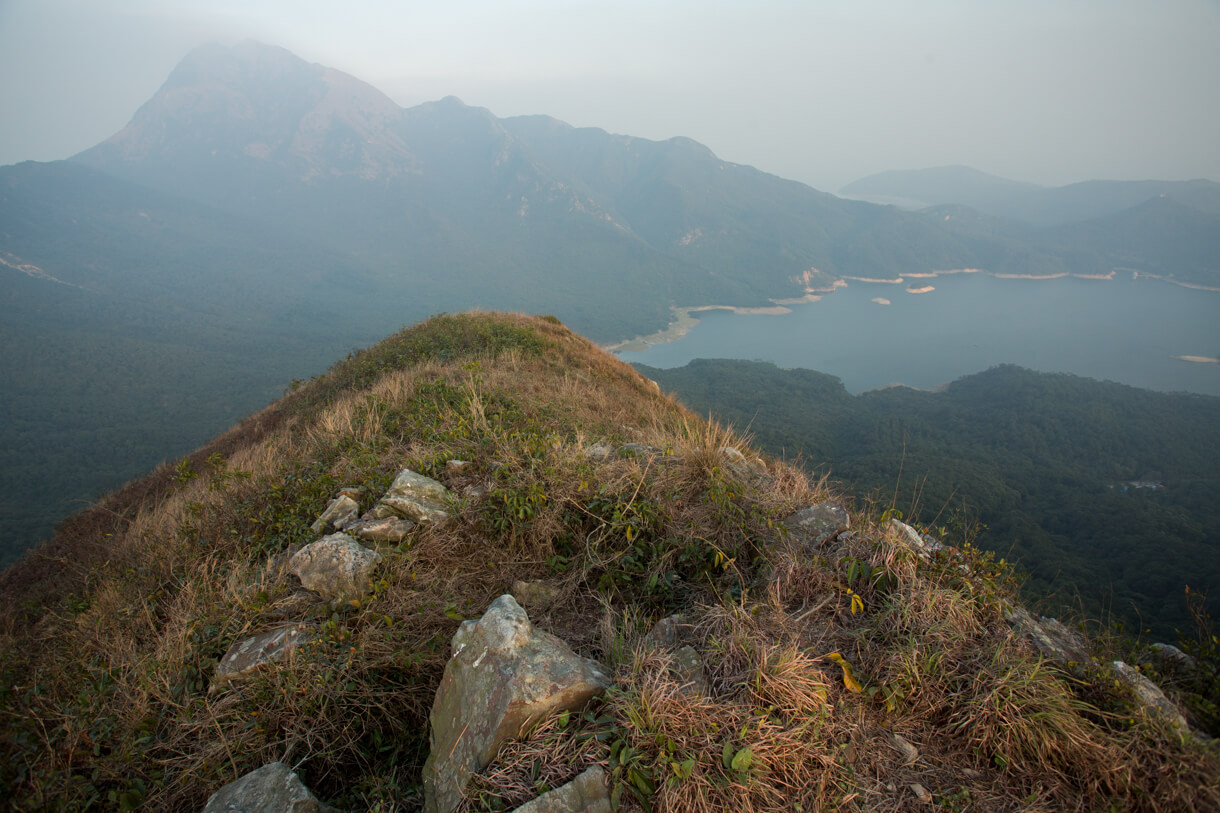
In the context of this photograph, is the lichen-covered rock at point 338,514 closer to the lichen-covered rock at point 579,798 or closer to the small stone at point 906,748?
the lichen-covered rock at point 579,798

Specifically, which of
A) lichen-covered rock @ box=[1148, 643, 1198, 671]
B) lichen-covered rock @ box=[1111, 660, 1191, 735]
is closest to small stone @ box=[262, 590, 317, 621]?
lichen-covered rock @ box=[1111, 660, 1191, 735]

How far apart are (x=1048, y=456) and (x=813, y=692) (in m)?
74.1

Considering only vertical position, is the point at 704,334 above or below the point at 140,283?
below

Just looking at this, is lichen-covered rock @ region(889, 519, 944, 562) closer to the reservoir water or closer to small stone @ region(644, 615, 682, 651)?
small stone @ region(644, 615, 682, 651)

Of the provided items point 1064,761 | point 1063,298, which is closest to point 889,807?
point 1064,761

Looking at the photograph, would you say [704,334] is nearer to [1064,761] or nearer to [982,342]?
[982,342]

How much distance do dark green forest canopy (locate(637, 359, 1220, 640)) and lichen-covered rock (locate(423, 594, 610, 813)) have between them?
16789mm

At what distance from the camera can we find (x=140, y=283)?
14050 centimetres

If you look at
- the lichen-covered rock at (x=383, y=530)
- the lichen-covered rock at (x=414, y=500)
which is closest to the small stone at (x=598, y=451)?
the lichen-covered rock at (x=414, y=500)

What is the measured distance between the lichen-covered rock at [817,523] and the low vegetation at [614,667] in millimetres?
121

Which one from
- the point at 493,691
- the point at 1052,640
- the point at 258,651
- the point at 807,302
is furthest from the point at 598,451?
the point at 807,302

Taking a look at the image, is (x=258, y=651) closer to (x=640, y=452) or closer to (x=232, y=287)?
(x=640, y=452)

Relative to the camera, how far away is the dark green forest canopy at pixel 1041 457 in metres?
28.1

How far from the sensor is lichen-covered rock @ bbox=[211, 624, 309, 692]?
9.84ft
